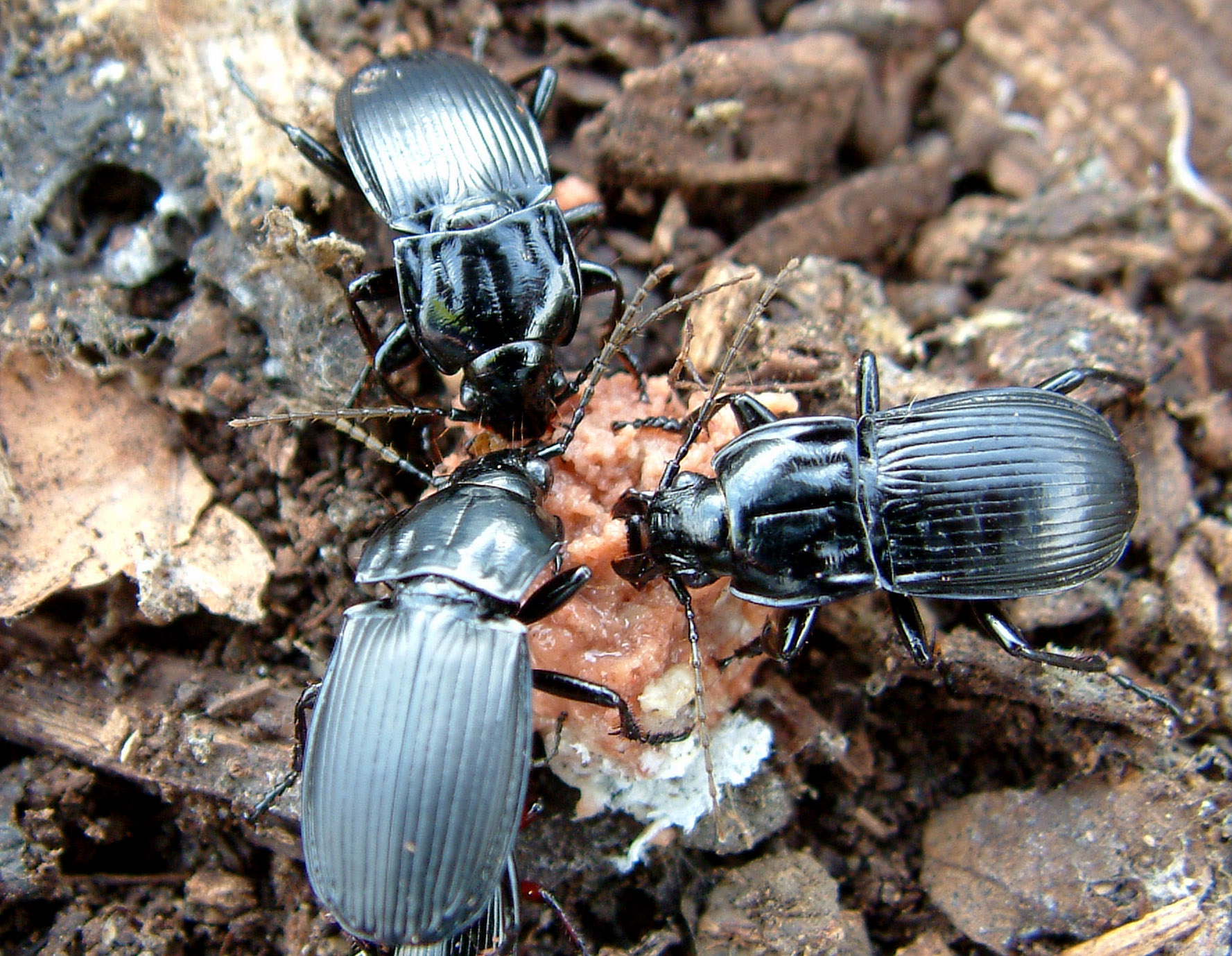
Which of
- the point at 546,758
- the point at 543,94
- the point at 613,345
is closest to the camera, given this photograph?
the point at 546,758

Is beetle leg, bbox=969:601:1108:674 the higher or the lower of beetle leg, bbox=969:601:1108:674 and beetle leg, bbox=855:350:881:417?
the lower

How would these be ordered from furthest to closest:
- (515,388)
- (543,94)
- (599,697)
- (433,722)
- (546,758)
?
1. (543,94)
2. (515,388)
3. (546,758)
4. (599,697)
5. (433,722)

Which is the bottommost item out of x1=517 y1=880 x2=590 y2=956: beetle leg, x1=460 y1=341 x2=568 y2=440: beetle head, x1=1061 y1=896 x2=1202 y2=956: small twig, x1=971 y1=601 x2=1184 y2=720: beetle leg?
x1=1061 y1=896 x2=1202 y2=956: small twig

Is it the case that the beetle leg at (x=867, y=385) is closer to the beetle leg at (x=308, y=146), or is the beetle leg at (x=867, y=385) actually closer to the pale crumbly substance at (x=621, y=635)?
the pale crumbly substance at (x=621, y=635)

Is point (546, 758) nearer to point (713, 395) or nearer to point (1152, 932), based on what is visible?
point (713, 395)

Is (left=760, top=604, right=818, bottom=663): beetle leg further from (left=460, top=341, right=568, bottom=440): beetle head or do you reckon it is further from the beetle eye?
(left=460, top=341, right=568, bottom=440): beetle head

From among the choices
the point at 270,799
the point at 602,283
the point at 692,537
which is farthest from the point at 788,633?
the point at 270,799

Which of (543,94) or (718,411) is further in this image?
(543,94)

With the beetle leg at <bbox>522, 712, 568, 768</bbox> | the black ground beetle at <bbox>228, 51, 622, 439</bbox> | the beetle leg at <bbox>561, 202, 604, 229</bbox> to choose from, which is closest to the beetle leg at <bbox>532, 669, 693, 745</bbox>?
the beetle leg at <bbox>522, 712, 568, 768</bbox>
